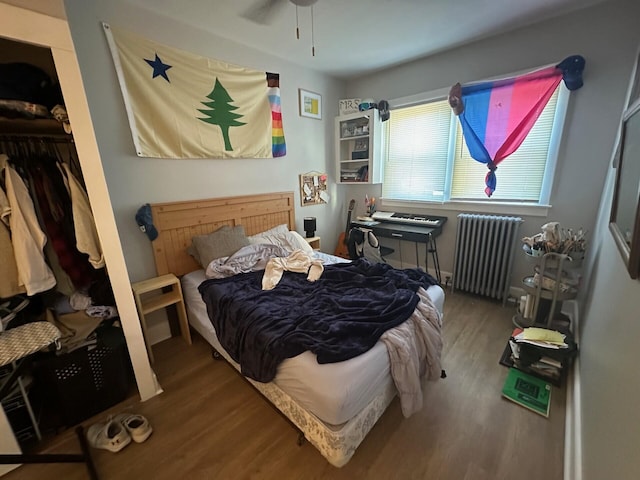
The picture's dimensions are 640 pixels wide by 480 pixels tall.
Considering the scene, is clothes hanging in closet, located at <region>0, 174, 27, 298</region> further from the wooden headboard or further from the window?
the window

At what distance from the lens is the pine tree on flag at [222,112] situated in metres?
2.41

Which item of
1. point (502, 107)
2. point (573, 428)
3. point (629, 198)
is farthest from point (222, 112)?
point (573, 428)

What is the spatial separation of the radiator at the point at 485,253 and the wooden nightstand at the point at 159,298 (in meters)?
2.81

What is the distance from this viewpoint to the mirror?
853 mm

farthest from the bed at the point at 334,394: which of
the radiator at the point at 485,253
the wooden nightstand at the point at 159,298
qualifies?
the radiator at the point at 485,253

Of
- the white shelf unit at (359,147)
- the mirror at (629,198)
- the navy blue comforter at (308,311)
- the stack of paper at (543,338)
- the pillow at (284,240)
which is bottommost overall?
the stack of paper at (543,338)

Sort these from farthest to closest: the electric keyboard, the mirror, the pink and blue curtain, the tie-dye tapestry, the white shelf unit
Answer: the white shelf unit → the electric keyboard → the pink and blue curtain → the tie-dye tapestry → the mirror

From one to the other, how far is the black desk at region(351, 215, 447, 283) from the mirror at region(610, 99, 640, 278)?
1596mm

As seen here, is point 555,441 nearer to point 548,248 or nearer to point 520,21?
point 548,248

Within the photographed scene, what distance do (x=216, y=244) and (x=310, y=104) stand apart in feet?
6.85

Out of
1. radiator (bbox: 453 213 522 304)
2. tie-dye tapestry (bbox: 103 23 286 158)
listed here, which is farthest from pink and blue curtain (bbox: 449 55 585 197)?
tie-dye tapestry (bbox: 103 23 286 158)

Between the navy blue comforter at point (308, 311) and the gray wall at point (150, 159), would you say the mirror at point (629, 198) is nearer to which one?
the navy blue comforter at point (308, 311)

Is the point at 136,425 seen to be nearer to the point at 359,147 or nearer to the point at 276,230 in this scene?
the point at 276,230

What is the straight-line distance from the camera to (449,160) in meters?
3.03
